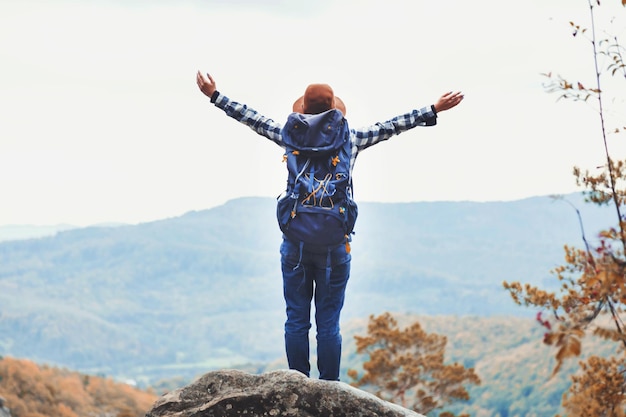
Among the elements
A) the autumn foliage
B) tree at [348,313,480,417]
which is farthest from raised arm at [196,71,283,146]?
tree at [348,313,480,417]

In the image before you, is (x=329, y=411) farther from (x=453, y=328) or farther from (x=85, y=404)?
(x=453, y=328)

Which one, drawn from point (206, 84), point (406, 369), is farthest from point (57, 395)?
point (206, 84)

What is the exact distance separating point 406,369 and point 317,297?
20.7 metres

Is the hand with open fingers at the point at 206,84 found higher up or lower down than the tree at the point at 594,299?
higher up

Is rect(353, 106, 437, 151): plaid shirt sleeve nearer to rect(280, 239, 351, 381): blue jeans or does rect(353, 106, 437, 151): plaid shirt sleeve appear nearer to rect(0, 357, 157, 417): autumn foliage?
rect(280, 239, 351, 381): blue jeans

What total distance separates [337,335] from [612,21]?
2985 millimetres

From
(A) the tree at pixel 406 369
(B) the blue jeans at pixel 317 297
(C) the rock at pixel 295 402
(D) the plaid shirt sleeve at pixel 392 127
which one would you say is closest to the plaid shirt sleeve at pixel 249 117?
(D) the plaid shirt sleeve at pixel 392 127

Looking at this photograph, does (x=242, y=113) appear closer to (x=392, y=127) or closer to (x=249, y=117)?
(x=249, y=117)

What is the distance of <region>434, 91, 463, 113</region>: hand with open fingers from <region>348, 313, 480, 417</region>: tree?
19697 millimetres

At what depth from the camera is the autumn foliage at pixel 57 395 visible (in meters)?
27.1

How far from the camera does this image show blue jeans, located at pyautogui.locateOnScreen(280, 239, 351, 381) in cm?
686

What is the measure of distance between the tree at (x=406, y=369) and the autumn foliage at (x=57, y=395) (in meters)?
6.68

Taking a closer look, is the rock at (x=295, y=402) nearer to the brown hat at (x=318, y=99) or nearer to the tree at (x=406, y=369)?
the brown hat at (x=318, y=99)

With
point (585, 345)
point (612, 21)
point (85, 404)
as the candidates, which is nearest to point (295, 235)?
point (612, 21)
